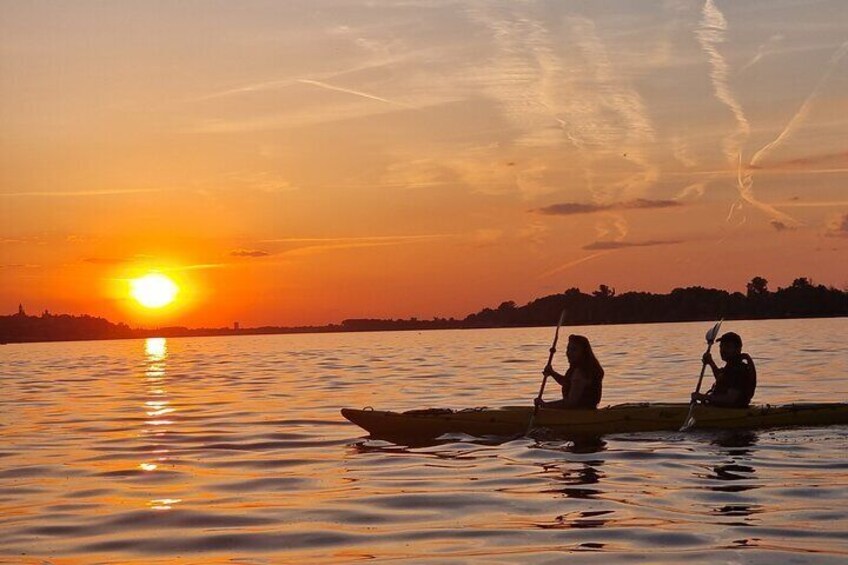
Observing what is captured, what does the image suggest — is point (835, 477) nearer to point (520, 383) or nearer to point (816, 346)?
point (520, 383)

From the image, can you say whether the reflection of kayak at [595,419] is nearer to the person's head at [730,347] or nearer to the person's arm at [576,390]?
the person's arm at [576,390]

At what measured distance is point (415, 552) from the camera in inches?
371

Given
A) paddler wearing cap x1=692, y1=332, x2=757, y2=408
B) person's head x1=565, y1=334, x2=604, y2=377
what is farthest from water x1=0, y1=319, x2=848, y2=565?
person's head x1=565, y1=334, x2=604, y2=377

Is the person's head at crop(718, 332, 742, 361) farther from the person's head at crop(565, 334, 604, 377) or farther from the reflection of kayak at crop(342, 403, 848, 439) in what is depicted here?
the person's head at crop(565, 334, 604, 377)

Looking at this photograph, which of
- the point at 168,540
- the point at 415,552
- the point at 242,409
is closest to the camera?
the point at 415,552

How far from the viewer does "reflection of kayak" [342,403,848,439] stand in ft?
57.4

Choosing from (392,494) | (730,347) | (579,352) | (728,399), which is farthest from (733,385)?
(392,494)

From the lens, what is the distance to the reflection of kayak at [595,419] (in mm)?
17500

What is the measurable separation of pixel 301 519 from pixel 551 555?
3.19 m

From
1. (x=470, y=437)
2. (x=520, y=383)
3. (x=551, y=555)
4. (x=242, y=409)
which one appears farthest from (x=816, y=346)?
(x=551, y=555)

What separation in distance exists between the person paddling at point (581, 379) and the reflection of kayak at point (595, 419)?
32 centimetres

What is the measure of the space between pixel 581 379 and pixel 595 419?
712 millimetres

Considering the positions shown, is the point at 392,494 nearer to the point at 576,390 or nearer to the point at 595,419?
the point at 595,419

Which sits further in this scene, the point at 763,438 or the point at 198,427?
the point at 198,427
